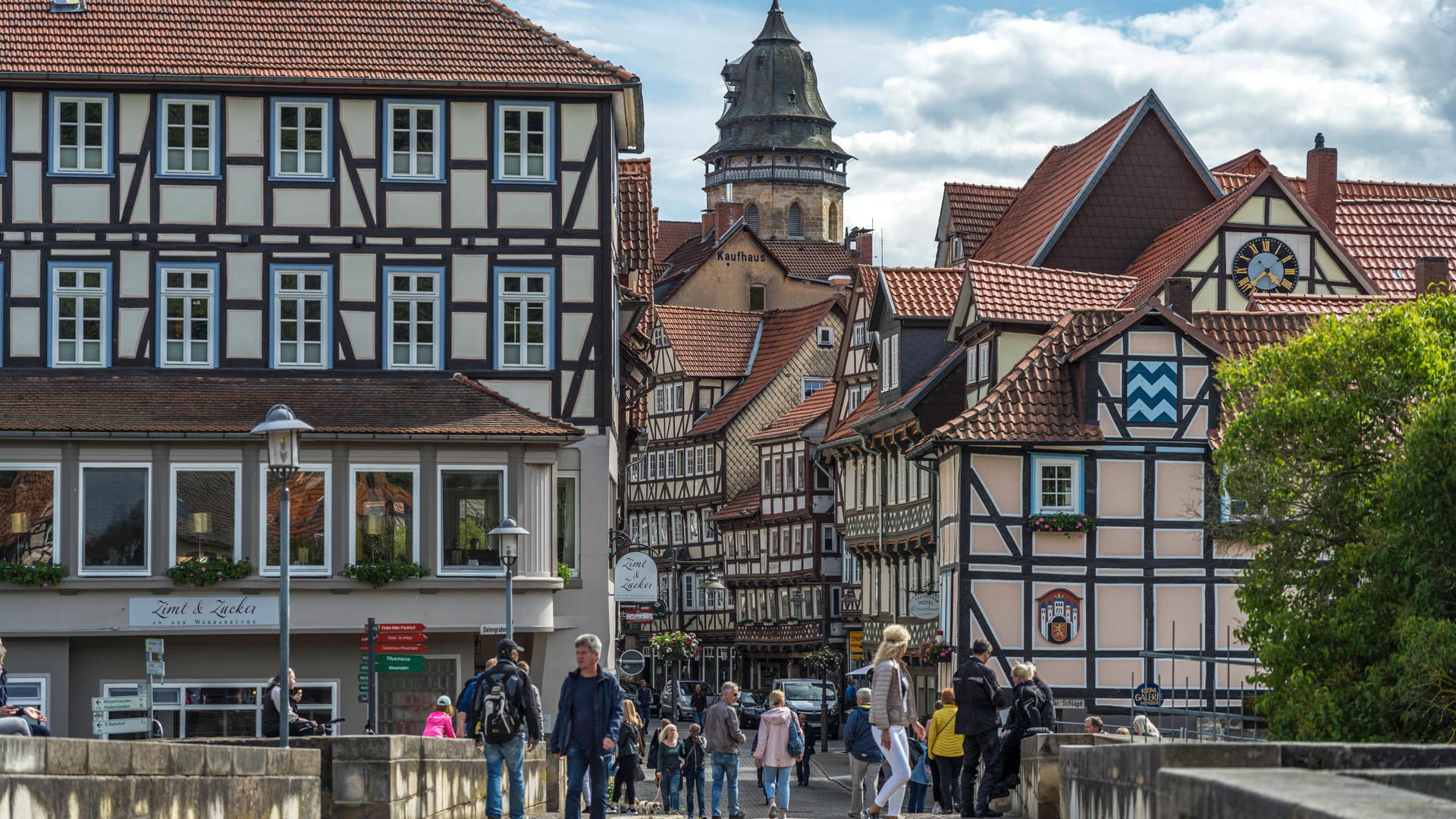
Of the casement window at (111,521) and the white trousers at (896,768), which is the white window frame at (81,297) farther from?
the white trousers at (896,768)

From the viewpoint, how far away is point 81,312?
35.8 m

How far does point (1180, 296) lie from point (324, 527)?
56.5 ft

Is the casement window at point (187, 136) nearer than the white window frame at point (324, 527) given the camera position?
No

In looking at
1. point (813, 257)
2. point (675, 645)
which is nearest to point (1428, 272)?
point (675, 645)

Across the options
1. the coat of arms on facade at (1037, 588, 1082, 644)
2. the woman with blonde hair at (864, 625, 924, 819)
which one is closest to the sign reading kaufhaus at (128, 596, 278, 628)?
the coat of arms on facade at (1037, 588, 1082, 644)

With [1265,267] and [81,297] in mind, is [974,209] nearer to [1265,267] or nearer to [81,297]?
[1265,267]

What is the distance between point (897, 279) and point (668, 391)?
43.1 metres

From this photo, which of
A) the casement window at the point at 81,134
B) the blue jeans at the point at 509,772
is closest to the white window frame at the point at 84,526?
the casement window at the point at 81,134

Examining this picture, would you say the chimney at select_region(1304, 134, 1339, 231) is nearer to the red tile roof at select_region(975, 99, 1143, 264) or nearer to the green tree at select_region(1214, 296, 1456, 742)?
the red tile roof at select_region(975, 99, 1143, 264)

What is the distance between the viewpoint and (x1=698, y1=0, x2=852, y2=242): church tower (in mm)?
138875

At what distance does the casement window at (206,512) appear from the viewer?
3356 centimetres

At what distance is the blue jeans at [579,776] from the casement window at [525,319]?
817 inches

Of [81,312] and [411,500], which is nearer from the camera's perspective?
[411,500]

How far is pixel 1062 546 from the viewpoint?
4116 centimetres
